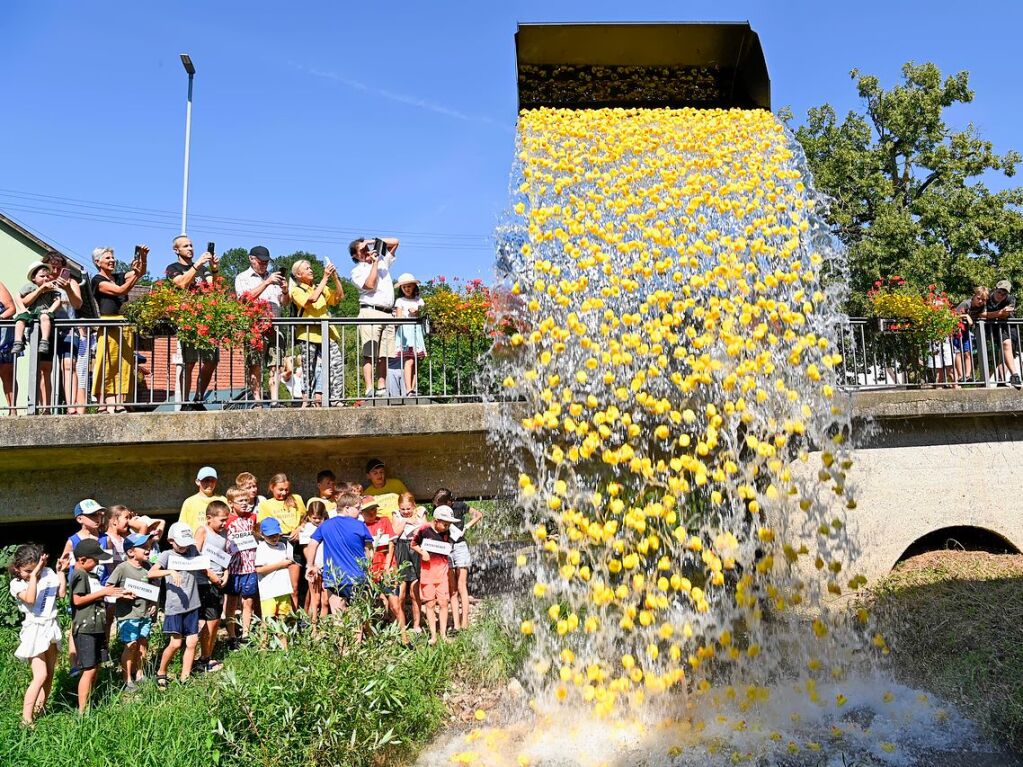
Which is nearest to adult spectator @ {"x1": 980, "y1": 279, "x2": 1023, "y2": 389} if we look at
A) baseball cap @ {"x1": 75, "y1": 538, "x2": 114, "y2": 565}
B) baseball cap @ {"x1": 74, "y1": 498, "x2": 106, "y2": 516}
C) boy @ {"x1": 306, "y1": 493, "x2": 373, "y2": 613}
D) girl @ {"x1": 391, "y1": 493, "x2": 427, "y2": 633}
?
girl @ {"x1": 391, "y1": 493, "x2": 427, "y2": 633}

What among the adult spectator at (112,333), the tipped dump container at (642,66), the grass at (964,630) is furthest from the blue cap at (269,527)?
the grass at (964,630)

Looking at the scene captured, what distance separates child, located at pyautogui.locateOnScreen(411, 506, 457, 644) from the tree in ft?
50.5

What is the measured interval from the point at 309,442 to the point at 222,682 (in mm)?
2953

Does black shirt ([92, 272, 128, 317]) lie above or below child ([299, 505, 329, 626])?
above

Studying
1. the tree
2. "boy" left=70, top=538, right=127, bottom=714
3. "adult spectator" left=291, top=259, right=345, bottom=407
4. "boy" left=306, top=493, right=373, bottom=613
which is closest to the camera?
"boy" left=70, top=538, right=127, bottom=714

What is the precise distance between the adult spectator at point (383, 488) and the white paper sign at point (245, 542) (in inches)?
51.3

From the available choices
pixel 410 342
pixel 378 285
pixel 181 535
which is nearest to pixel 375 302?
pixel 378 285

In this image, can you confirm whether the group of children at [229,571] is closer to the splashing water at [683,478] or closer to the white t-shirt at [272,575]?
the white t-shirt at [272,575]

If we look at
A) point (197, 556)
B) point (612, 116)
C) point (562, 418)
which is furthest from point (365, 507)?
point (612, 116)

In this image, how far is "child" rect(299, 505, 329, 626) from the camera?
6801 millimetres

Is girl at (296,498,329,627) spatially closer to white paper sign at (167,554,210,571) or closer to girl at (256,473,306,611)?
girl at (256,473,306,611)

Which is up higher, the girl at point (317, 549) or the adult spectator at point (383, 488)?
the adult spectator at point (383, 488)

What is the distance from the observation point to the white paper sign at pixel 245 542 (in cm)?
667

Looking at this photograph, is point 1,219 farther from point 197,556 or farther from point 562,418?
point 562,418
